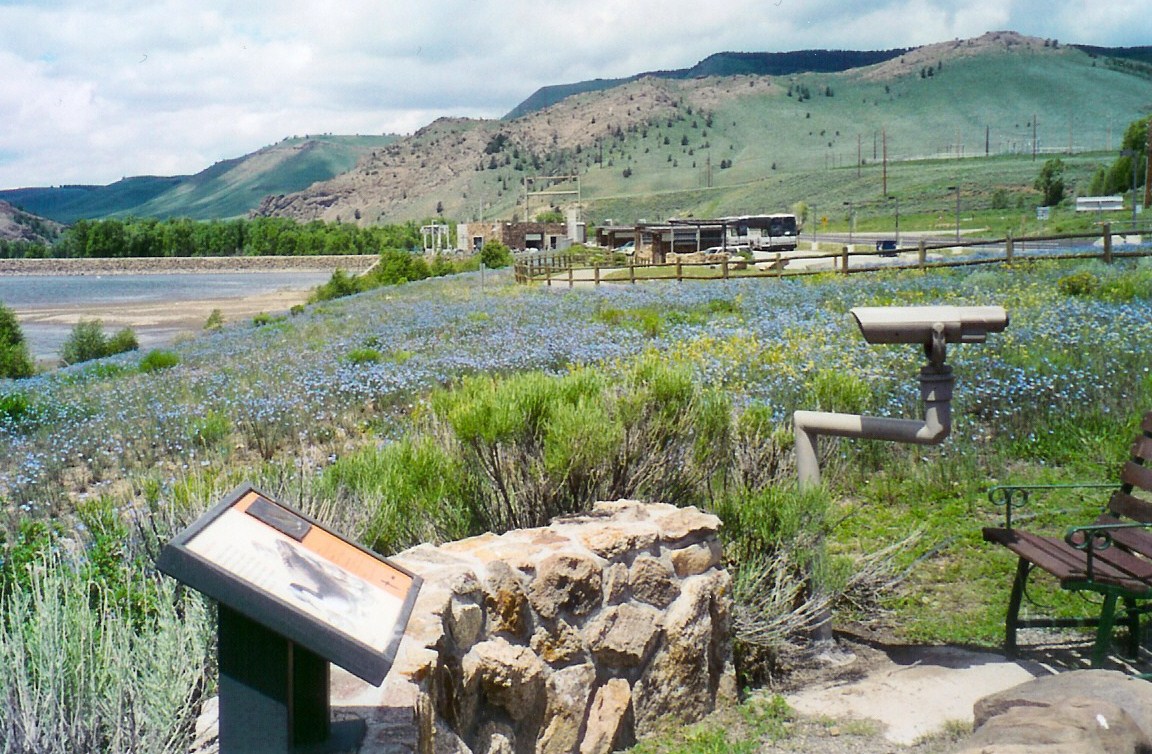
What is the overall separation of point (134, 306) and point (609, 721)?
6851cm

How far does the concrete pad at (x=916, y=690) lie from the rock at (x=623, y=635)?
2.91ft

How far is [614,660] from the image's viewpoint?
4.39 metres

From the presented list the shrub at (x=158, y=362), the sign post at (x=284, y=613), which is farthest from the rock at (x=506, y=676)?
the shrub at (x=158, y=362)

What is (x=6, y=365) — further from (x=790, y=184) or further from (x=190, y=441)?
(x=790, y=184)

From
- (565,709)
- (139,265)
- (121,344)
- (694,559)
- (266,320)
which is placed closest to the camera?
(565,709)

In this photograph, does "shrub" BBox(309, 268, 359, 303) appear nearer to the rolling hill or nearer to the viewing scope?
the viewing scope

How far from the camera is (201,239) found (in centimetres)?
14162

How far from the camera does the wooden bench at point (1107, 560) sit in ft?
14.5

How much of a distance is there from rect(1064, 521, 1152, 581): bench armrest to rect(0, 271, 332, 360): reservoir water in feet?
101

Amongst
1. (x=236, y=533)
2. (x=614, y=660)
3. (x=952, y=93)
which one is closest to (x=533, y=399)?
(x=614, y=660)

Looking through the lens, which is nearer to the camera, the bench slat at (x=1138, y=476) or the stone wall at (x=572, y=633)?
the stone wall at (x=572, y=633)

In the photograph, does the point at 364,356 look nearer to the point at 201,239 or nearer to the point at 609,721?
the point at 609,721

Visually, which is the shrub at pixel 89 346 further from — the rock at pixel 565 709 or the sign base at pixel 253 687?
the sign base at pixel 253 687

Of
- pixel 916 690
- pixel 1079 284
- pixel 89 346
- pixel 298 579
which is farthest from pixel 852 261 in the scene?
pixel 298 579
